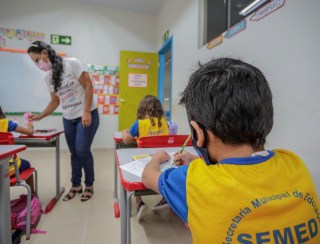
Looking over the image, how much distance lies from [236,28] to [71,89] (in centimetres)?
147

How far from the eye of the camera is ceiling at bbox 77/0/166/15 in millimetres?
3736

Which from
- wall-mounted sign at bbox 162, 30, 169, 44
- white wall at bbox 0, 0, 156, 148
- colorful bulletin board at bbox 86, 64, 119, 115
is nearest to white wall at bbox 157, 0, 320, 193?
wall-mounted sign at bbox 162, 30, 169, 44

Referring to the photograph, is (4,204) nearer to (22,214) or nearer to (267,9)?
(22,214)

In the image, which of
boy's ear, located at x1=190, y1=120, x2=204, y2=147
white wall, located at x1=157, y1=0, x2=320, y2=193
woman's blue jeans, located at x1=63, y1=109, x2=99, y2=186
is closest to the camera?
boy's ear, located at x1=190, y1=120, x2=204, y2=147

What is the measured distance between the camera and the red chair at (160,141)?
1235mm

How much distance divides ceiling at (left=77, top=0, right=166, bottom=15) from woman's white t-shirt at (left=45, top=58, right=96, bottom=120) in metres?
2.53

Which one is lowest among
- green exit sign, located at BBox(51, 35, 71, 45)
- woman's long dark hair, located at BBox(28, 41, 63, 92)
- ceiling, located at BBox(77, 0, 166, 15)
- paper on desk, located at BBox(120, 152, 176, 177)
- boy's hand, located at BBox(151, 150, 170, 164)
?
paper on desk, located at BBox(120, 152, 176, 177)

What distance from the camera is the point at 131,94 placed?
4.03m

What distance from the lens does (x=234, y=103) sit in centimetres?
49

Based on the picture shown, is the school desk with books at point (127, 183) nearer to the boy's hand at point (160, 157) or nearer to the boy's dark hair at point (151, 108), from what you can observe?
the boy's hand at point (160, 157)

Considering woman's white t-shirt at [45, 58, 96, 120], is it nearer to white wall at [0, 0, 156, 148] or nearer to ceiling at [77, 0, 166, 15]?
white wall at [0, 0, 156, 148]

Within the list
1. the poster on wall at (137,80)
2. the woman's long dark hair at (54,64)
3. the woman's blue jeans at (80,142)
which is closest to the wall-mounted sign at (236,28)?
the woman's blue jeans at (80,142)

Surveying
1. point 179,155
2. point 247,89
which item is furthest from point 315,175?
point 247,89

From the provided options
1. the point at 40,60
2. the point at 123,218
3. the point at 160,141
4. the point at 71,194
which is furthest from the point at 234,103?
the point at 71,194
